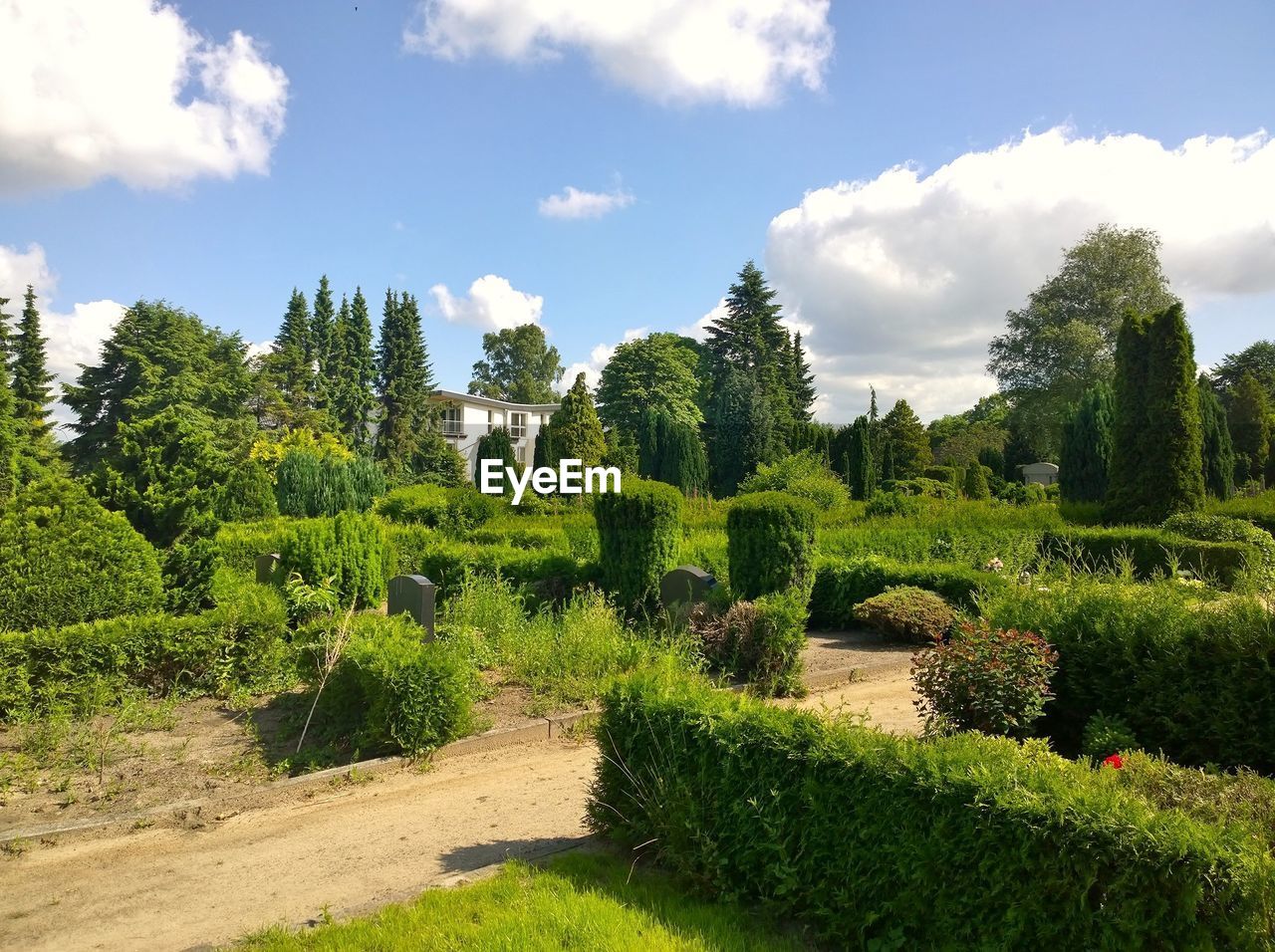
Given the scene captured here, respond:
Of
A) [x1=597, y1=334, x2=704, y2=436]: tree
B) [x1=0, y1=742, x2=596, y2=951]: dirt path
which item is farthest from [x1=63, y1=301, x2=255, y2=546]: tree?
[x1=0, y1=742, x2=596, y2=951]: dirt path

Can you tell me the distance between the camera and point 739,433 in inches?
1599

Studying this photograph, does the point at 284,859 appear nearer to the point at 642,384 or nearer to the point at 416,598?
the point at 416,598

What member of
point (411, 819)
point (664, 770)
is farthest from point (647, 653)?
point (664, 770)

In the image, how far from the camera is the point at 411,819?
5480 millimetres

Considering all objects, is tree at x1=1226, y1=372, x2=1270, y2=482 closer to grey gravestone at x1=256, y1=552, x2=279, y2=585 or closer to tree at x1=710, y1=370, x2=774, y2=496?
tree at x1=710, y1=370, x2=774, y2=496

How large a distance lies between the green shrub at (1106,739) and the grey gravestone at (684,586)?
5.41 m

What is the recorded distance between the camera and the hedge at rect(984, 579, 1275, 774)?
16.9 ft

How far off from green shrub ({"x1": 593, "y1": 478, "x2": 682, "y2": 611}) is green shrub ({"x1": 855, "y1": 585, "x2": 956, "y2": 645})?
279cm

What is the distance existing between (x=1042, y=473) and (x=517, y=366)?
40077mm

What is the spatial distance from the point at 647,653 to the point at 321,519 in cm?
713

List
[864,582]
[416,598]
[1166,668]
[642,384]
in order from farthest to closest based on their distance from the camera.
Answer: [642,384] → [864,582] → [416,598] → [1166,668]

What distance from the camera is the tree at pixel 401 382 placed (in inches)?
1945

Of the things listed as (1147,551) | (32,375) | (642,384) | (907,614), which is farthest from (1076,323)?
(32,375)

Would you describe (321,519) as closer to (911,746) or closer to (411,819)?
(411,819)
